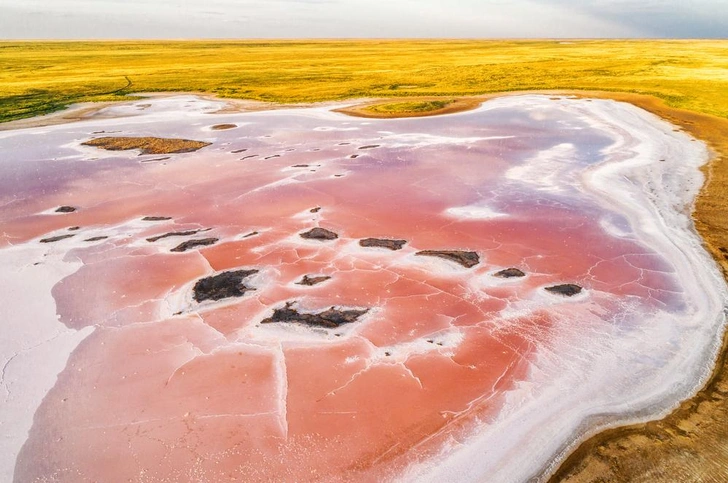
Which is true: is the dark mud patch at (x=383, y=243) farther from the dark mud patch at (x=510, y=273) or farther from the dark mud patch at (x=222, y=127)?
the dark mud patch at (x=222, y=127)

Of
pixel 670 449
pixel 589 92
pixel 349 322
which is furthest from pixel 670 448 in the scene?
pixel 589 92

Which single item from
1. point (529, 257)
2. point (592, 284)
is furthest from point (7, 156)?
point (592, 284)

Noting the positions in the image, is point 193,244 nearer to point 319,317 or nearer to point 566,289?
point 319,317

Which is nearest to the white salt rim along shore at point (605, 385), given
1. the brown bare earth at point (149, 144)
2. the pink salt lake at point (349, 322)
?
the pink salt lake at point (349, 322)

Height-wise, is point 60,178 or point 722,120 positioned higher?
point 722,120

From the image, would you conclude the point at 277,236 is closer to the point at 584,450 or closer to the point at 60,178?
the point at 584,450

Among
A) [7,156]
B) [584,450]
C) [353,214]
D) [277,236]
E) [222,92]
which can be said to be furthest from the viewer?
[222,92]

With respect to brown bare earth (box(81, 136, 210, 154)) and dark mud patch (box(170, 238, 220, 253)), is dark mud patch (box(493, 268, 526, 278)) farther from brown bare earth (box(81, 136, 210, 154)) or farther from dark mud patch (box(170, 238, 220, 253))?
brown bare earth (box(81, 136, 210, 154))
